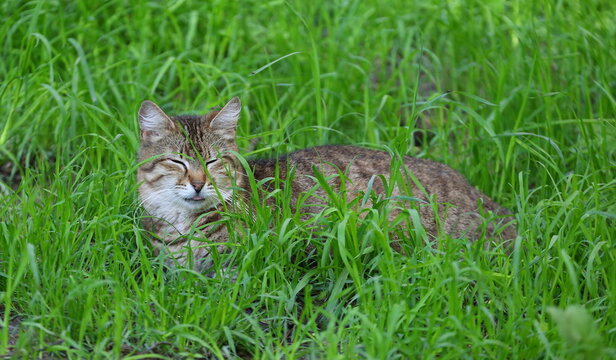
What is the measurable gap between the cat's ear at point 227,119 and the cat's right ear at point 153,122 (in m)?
0.21

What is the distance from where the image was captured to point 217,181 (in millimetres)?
4012

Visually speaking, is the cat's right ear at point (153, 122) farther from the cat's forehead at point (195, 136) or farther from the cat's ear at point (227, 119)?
the cat's ear at point (227, 119)

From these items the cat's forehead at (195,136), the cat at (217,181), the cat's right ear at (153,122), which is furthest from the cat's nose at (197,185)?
the cat's right ear at (153,122)

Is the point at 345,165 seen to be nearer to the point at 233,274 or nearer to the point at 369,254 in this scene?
the point at 369,254

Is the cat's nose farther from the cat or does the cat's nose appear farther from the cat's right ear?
the cat's right ear

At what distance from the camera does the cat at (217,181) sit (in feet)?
12.9

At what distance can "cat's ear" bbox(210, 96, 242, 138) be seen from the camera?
414 centimetres

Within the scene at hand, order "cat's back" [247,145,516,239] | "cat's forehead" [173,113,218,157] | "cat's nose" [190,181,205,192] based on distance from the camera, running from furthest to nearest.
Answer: "cat's back" [247,145,516,239]
"cat's forehead" [173,113,218,157]
"cat's nose" [190,181,205,192]

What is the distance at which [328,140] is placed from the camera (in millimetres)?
5086

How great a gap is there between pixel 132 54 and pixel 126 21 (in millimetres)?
274

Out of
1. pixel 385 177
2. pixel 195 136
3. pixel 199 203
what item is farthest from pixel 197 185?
pixel 385 177

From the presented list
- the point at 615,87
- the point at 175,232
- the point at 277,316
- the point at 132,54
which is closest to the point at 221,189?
the point at 175,232

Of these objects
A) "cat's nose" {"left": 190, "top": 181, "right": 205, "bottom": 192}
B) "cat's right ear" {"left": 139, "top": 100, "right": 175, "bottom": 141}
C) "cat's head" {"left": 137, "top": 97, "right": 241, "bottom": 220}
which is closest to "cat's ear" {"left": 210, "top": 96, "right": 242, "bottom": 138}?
"cat's head" {"left": 137, "top": 97, "right": 241, "bottom": 220}

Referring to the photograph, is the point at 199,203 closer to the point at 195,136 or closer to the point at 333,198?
the point at 195,136
